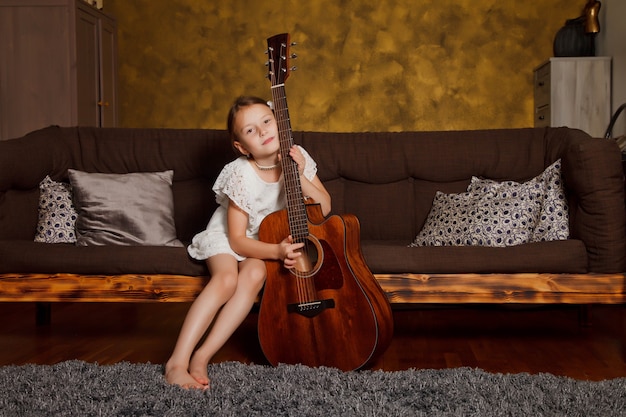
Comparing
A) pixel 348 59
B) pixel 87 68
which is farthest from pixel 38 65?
pixel 348 59

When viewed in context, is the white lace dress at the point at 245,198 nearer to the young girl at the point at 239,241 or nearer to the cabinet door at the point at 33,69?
the young girl at the point at 239,241

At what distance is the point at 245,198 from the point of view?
7.47 feet

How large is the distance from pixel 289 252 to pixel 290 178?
0.23 metres

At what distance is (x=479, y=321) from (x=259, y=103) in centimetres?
139

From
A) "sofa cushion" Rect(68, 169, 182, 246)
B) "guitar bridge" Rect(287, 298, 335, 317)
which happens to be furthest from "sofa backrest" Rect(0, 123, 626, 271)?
"guitar bridge" Rect(287, 298, 335, 317)

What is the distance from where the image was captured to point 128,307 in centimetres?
341

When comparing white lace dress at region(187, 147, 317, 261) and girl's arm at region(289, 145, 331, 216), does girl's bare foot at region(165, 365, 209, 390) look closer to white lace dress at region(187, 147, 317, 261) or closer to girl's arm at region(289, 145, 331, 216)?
white lace dress at region(187, 147, 317, 261)

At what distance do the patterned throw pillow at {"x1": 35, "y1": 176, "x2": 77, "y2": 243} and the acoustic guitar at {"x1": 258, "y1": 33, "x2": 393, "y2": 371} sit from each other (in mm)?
1016

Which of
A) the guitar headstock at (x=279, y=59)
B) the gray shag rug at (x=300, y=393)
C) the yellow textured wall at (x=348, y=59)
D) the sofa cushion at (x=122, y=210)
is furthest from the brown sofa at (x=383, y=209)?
the yellow textured wall at (x=348, y=59)

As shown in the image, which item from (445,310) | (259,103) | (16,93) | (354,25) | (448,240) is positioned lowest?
(445,310)

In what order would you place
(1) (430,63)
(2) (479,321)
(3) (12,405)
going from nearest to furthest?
(3) (12,405)
(2) (479,321)
(1) (430,63)

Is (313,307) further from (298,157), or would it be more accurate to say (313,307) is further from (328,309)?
(298,157)

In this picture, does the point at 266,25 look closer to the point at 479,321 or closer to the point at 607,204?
the point at 479,321

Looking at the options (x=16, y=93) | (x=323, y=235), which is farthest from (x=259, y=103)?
(x=16, y=93)
